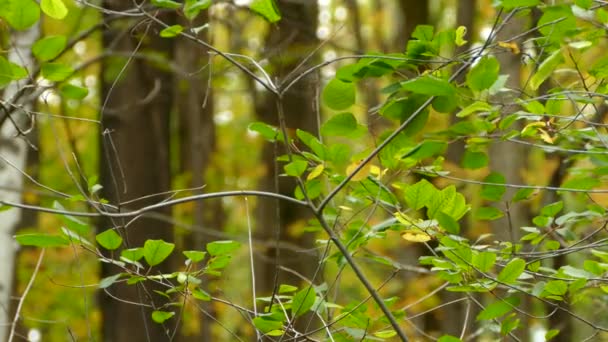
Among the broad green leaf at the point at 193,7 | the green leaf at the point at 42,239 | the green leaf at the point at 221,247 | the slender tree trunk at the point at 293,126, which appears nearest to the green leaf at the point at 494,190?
the green leaf at the point at 221,247

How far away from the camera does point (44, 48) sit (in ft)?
7.13

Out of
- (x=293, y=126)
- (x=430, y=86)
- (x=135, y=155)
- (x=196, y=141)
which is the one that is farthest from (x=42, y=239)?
(x=196, y=141)

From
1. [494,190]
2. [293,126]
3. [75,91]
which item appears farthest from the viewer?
[293,126]

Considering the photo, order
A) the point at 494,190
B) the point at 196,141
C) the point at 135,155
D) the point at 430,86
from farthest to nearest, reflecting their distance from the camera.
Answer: the point at 196,141
the point at 135,155
the point at 494,190
the point at 430,86

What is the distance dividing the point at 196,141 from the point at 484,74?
25.2ft

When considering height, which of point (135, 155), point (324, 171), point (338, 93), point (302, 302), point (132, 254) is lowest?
point (135, 155)

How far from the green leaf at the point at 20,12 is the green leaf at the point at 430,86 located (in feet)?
3.02

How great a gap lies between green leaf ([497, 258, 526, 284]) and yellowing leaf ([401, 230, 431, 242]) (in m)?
0.24

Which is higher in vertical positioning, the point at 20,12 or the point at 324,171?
the point at 20,12

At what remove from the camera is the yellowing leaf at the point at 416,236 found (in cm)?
224

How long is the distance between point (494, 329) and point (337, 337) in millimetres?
717

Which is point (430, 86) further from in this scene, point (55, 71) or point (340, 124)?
point (55, 71)

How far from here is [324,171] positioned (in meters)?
2.26

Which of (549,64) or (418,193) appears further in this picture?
(549,64)
